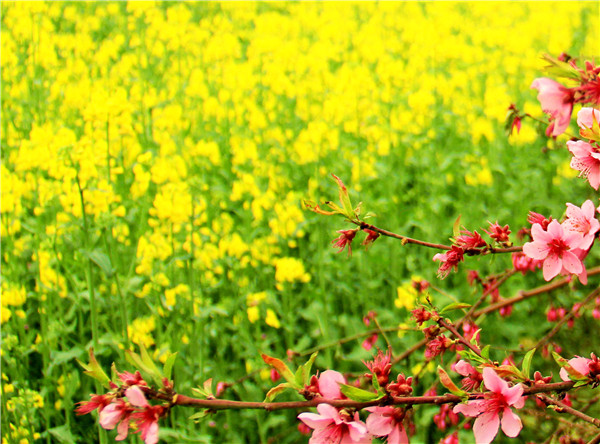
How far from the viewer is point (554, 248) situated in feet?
3.62

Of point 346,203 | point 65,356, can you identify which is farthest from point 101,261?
point 346,203

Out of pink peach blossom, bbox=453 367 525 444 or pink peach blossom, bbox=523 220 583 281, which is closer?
pink peach blossom, bbox=453 367 525 444

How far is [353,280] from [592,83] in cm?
261

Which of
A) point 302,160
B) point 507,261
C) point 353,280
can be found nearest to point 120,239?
point 302,160

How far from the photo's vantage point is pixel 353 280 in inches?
141

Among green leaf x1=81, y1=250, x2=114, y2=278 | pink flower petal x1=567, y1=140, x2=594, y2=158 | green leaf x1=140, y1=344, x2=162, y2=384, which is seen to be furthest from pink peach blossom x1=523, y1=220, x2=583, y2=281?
green leaf x1=81, y1=250, x2=114, y2=278

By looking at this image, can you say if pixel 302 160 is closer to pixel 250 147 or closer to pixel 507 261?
pixel 250 147

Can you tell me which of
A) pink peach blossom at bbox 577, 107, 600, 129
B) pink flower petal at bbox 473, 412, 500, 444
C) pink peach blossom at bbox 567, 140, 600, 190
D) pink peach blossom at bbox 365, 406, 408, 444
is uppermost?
pink peach blossom at bbox 577, 107, 600, 129

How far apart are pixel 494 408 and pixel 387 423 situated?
0.16 m

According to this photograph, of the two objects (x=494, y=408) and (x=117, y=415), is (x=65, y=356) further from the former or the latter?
(x=494, y=408)

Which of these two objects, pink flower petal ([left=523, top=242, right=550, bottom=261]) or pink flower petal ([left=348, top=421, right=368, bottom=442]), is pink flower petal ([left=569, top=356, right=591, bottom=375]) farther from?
pink flower petal ([left=348, top=421, right=368, bottom=442])

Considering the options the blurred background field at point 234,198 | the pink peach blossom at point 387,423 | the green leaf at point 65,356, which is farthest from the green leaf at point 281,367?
the green leaf at point 65,356

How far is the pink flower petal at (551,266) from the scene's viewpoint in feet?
3.58

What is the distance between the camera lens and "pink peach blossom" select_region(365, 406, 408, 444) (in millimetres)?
1005
